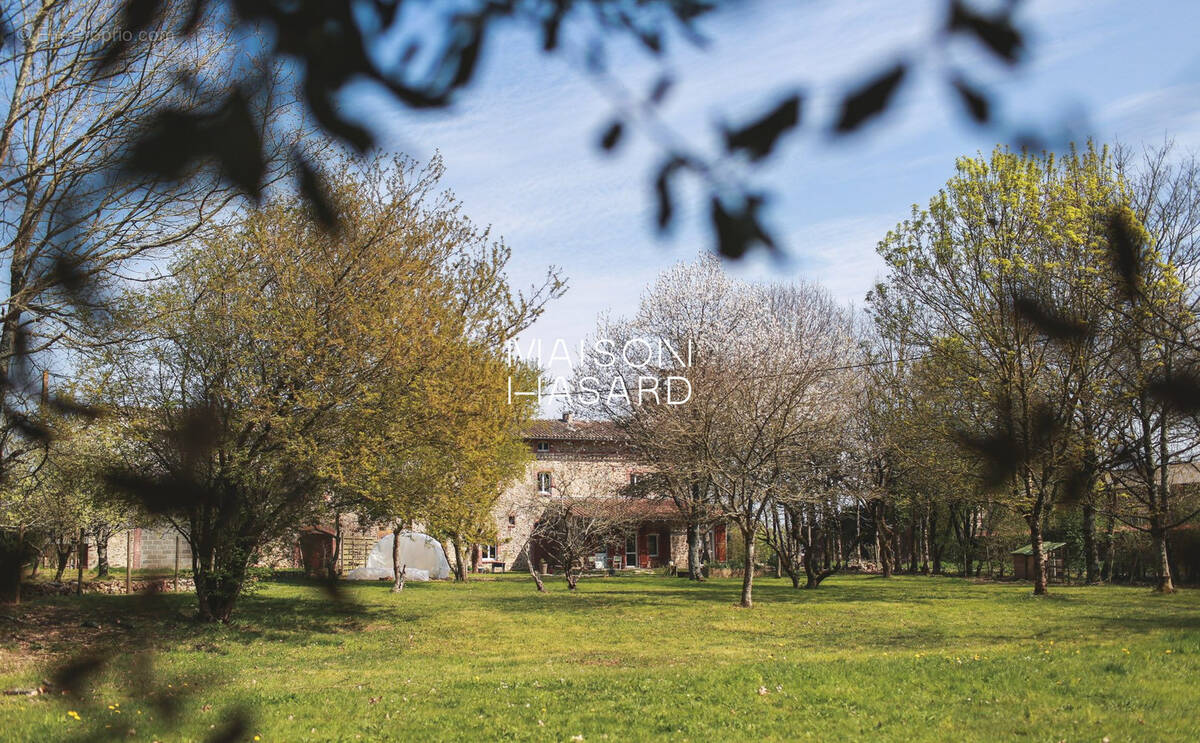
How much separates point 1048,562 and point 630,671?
2937 centimetres

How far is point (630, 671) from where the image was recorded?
11.8 metres

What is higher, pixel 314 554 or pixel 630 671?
pixel 314 554

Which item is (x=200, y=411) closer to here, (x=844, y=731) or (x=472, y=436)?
(x=844, y=731)

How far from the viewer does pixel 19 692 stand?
396 inches

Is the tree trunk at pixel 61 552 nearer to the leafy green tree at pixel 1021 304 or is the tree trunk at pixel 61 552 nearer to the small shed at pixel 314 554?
the leafy green tree at pixel 1021 304

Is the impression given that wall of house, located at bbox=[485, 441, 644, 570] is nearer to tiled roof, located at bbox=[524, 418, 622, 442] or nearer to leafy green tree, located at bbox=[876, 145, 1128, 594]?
tiled roof, located at bbox=[524, 418, 622, 442]

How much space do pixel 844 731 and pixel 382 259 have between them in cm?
1199

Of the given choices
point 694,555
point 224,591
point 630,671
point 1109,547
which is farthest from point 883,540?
point 630,671

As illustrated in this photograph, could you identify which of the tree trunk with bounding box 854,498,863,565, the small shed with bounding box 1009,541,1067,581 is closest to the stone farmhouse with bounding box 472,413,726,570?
the tree trunk with bounding box 854,498,863,565

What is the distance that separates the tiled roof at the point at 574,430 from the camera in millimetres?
38812

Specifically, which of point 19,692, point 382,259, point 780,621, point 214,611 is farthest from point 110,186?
point 780,621

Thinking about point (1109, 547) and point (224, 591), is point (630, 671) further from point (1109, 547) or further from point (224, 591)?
point (1109, 547)

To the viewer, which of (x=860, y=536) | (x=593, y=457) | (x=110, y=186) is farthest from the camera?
(x=860, y=536)

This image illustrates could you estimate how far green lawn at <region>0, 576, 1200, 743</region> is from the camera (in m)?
7.34
